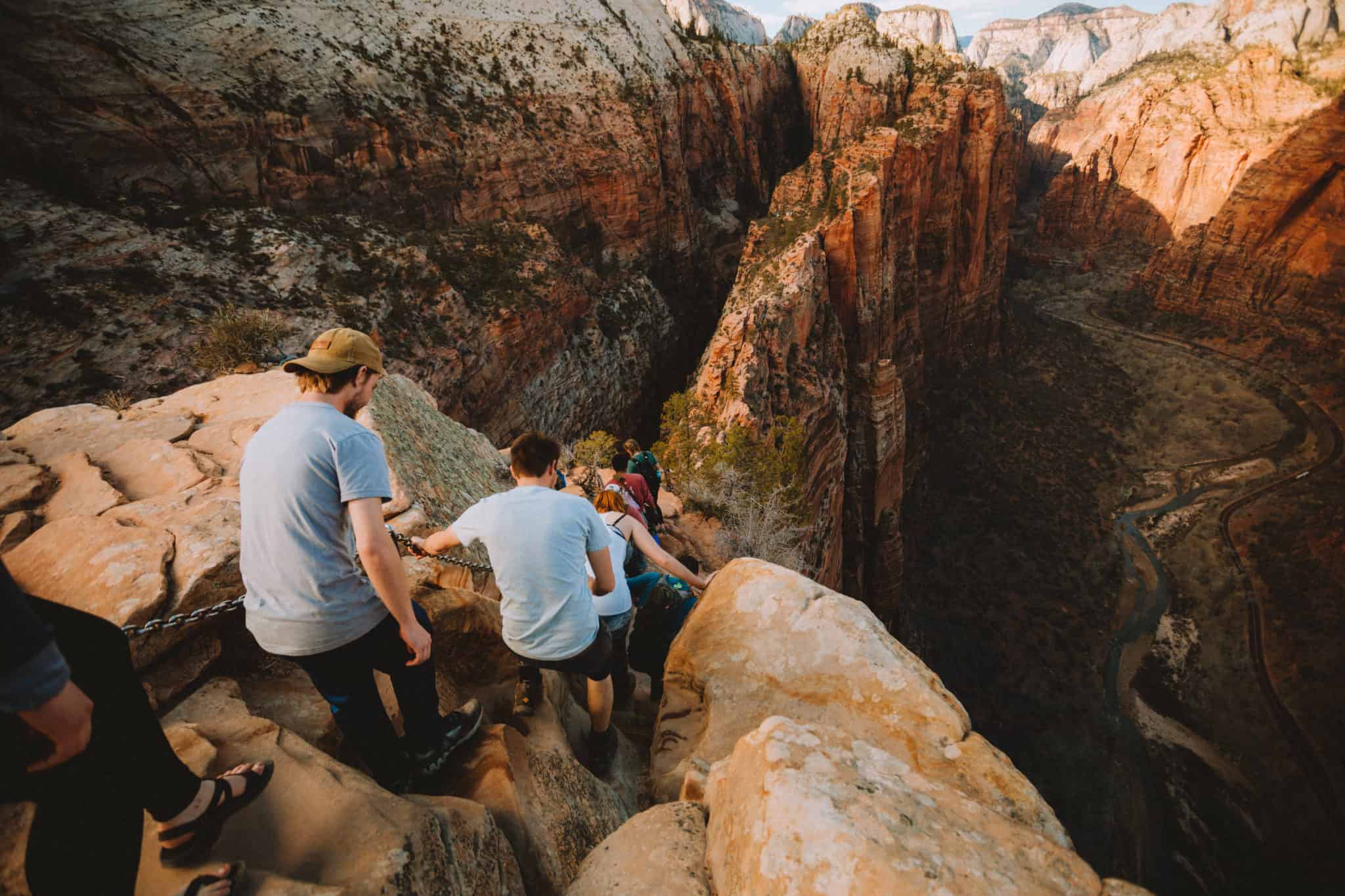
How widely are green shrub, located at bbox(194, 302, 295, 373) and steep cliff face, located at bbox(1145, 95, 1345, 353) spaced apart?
61.9 m

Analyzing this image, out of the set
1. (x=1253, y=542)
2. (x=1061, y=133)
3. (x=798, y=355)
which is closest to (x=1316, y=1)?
(x=1061, y=133)

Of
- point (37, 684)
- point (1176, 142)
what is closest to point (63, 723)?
point (37, 684)

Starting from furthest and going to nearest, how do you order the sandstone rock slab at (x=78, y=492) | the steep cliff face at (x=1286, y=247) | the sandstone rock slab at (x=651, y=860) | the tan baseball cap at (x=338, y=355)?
1. the steep cliff face at (x=1286, y=247)
2. the sandstone rock slab at (x=78, y=492)
3. the sandstone rock slab at (x=651, y=860)
4. the tan baseball cap at (x=338, y=355)

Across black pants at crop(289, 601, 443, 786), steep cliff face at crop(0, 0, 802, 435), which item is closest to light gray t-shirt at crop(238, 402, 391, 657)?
black pants at crop(289, 601, 443, 786)

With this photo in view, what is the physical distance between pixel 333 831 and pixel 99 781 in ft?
2.74

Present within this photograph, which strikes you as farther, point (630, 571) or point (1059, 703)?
point (1059, 703)

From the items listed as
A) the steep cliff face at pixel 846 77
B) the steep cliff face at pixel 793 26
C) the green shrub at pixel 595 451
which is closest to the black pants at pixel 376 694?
the green shrub at pixel 595 451

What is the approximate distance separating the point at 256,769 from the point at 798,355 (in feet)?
64.3

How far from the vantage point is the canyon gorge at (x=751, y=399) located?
10.0 ft

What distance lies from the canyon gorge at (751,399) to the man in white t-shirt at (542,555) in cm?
71

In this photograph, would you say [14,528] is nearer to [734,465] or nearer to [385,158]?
[734,465]

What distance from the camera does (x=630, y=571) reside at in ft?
17.6

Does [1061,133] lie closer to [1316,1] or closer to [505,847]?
[1316,1]

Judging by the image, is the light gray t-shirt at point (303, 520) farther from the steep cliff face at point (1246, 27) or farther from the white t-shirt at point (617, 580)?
the steep cliff face at point (1246, 27)
